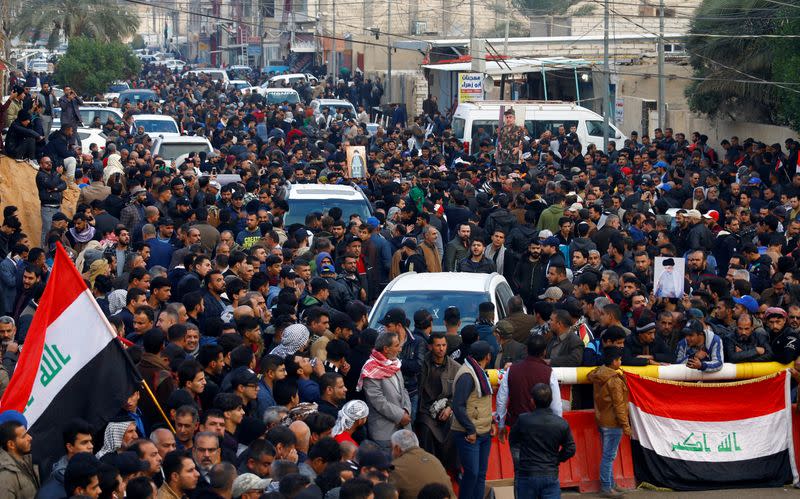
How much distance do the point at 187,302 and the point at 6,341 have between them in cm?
143

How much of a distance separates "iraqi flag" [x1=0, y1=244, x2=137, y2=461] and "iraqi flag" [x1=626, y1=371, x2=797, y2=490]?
4506 millimetres

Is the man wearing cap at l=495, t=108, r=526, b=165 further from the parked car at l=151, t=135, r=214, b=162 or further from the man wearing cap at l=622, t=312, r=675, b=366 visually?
the man wearing cap at l=622, t=312, r=675, b=366

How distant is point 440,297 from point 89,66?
34595 mm

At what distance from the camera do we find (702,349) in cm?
1102

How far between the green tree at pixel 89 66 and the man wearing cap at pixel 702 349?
3576 centimetres

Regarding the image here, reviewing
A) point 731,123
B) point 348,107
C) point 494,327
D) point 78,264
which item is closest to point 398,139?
point 731,123

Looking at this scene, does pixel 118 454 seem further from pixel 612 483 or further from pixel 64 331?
pixel 612 483

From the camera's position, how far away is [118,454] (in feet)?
23.1

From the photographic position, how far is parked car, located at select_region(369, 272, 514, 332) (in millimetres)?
11867

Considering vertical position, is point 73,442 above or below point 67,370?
below

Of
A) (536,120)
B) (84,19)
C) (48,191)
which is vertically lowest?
(48,191)

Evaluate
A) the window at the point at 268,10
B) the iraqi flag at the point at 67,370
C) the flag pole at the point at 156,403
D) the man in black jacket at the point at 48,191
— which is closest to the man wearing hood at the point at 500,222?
the man in black jacket at the point at 48,191

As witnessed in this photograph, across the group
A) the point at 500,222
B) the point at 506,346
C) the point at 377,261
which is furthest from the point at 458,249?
the point at 506,346

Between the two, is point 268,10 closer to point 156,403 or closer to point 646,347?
point 646,347
